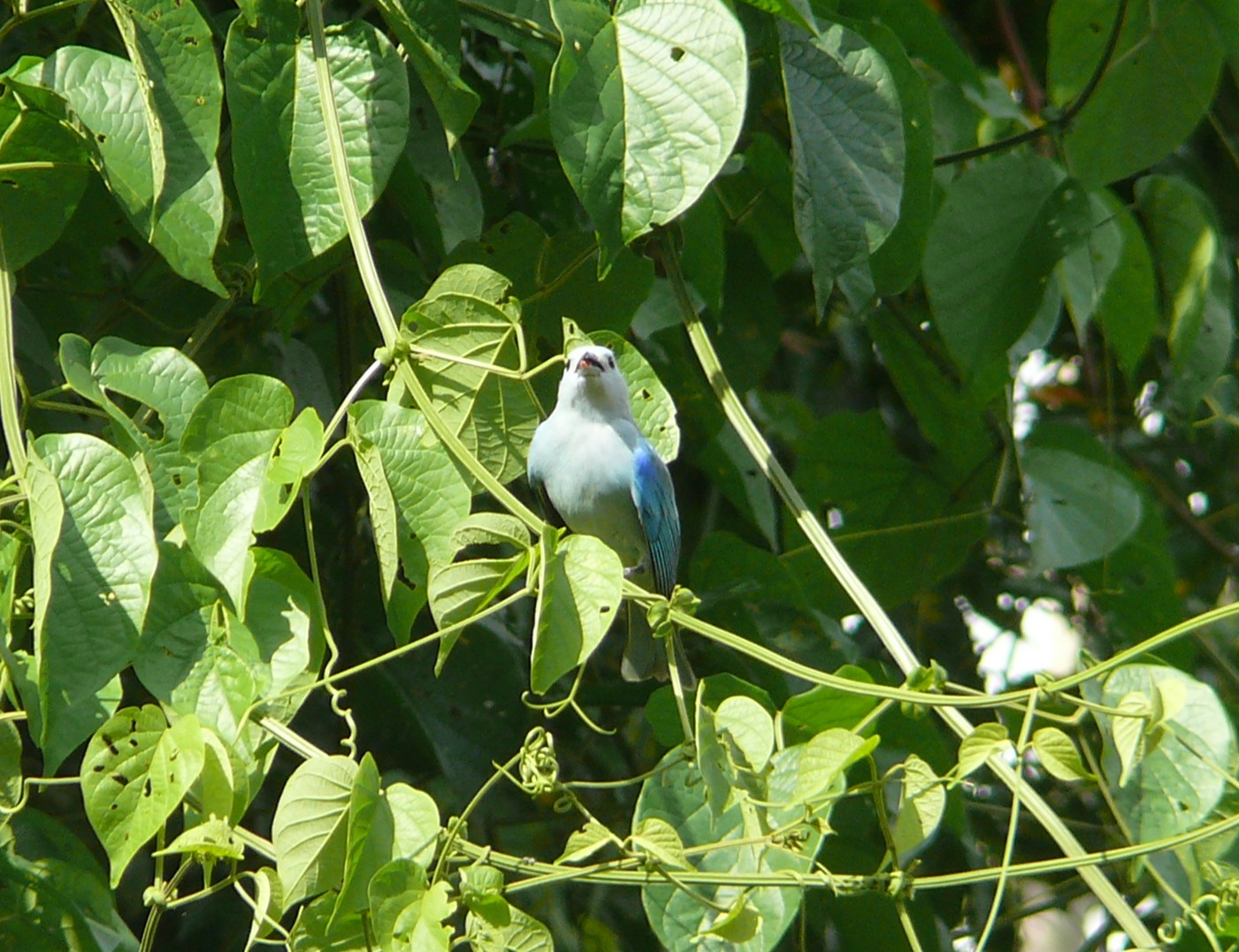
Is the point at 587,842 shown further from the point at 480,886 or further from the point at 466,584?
the point at 466,584

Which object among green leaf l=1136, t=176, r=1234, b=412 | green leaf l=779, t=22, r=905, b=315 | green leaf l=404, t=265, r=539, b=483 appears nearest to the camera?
green leaf l=404, t=265, r=539, b=483

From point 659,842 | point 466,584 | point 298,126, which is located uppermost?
point 298,126

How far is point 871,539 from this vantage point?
298cm

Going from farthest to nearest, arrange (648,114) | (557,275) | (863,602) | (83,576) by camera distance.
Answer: (557,275)
(863,602)
(648,114)
(83,576)

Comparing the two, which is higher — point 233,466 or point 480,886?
point 233,466

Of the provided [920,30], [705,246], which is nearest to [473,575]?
[705,246]

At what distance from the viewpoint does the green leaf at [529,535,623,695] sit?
143 cm

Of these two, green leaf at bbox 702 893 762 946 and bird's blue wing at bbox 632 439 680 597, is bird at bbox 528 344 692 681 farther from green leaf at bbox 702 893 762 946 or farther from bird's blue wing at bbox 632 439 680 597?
green leaf at bbox 702 893 762 946

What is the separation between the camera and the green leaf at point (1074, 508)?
259cm

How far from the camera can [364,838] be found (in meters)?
1.44

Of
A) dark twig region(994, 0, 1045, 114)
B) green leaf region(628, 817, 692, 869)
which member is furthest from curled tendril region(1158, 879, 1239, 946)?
dark twig region(994, 0, 1045, 114)

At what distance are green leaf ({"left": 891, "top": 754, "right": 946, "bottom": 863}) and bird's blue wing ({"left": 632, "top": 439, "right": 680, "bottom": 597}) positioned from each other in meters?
0.96

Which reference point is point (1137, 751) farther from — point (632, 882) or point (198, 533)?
Result: point (198, 533)

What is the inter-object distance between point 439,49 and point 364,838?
98 cm
